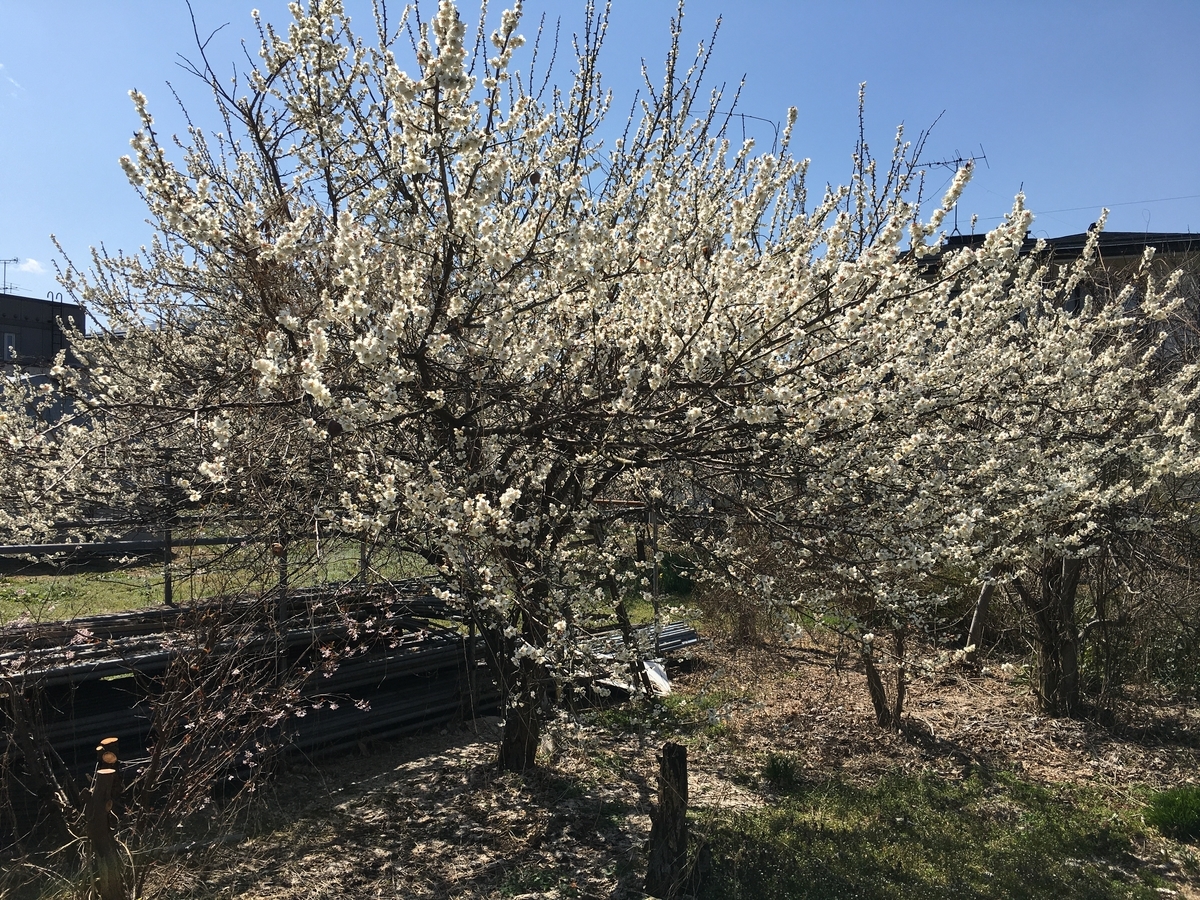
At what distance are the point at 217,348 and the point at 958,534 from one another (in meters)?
4.73

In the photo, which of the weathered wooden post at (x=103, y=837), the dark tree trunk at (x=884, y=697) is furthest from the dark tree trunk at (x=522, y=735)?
the dark tree trunk at (x=884, y=697)

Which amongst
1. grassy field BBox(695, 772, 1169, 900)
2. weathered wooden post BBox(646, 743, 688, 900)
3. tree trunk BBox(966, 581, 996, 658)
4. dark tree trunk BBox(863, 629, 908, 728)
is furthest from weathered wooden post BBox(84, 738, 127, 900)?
tree trunk BBox(966, 581, 996, 658)

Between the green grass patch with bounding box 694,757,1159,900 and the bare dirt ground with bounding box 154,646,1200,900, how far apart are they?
0.24 m

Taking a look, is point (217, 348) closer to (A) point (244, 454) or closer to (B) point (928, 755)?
(A) point (244, 454)

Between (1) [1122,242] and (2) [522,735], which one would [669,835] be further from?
(1) [1122,242]

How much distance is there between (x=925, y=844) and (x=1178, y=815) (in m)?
1.71

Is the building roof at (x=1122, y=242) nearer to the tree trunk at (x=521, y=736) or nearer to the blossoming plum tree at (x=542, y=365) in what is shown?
the blossoming plum tree at (x=542, y=365)

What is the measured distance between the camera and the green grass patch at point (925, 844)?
417 cm

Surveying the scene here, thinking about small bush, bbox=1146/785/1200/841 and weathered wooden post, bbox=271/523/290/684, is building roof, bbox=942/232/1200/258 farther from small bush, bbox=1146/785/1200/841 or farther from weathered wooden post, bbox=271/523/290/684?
weathered wooden post, bbox=271/523/290/684

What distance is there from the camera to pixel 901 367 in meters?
3.91

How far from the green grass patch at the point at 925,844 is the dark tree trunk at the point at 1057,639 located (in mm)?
1408

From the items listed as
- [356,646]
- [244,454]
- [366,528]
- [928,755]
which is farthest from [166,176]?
[928,755]

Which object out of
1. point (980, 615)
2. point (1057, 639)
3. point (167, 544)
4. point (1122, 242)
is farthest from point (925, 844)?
point (1122, 242)

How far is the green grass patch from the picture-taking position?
417cm
